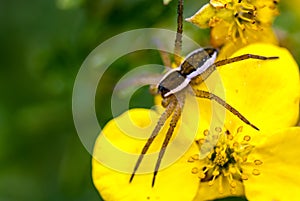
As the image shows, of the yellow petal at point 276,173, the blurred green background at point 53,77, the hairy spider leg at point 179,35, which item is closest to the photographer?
the yellow petal at point 276,173

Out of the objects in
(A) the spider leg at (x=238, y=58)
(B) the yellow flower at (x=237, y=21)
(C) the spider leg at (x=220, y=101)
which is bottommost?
(C) the spider leg at (x=220, y=101)

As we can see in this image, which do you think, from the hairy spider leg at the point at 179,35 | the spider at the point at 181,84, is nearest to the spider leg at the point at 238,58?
the spider at the point at 181,84

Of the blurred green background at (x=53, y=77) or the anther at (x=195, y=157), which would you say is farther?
the blurred green background at (x=53, y=77)

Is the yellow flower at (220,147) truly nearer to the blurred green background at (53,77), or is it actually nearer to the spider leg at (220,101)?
the spider leg at (220,101)

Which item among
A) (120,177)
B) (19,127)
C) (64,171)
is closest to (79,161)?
(64,171)

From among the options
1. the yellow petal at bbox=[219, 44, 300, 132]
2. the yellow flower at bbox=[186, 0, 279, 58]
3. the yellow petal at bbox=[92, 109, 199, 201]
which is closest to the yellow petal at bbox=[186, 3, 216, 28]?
the yellow flower at bbox=[186, 0, 279, 58]

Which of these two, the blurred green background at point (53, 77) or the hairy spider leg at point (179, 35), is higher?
the hairy spider leg at point (179, 35)

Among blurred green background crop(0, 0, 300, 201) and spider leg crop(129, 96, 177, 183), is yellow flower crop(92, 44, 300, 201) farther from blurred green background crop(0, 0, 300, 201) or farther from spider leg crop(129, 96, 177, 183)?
blurred green background crop(0, 0, 300, 201)

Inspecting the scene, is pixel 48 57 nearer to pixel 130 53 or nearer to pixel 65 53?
pixel 65 53

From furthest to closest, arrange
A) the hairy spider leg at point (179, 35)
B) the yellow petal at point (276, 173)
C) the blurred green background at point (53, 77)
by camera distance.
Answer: the blurred green background at point (53, 77) < the hairy spider leg at point (179, 35) < the yellow petal at point (276, 173)
